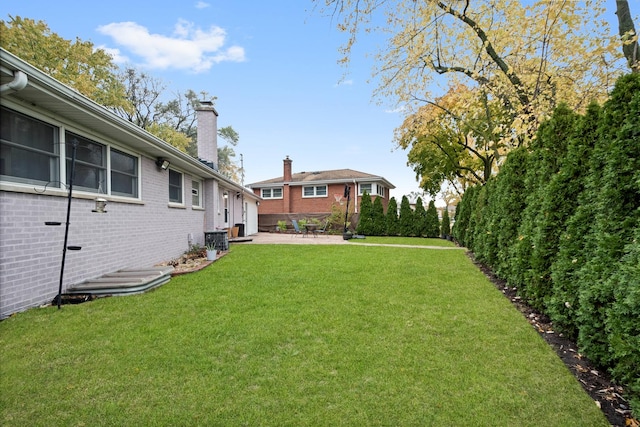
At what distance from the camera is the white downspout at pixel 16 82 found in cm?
327

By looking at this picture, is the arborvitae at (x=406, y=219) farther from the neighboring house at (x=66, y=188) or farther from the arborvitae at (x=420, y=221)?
the neighboring house at (x=66, y=188)

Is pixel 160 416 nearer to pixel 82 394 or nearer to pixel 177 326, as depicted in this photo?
pixel 82 394

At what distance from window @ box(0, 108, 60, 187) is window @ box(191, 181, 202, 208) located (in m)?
6.19

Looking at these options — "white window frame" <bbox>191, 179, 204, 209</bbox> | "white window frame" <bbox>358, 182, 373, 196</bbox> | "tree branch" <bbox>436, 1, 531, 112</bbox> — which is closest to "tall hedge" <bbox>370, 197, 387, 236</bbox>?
"white window frame" <bbox>358, 182, 373, 196</bbox>

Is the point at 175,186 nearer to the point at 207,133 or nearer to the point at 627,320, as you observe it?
the point at 207,133

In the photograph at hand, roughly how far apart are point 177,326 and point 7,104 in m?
3.51

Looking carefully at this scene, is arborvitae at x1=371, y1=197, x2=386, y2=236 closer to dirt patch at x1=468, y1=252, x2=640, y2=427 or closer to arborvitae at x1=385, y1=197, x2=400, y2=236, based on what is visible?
arborvitae at x1=385, y1=197, x2=400, y2=236

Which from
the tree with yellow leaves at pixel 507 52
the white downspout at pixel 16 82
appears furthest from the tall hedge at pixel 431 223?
the white downspout at pixel 16 82

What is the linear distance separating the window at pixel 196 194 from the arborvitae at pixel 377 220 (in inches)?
483

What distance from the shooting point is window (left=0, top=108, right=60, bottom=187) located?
3.86 m

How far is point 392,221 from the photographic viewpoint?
804 inches

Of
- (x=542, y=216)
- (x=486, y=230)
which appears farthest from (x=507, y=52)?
(x=542, y=216)

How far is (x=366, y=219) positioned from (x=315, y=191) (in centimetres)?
585

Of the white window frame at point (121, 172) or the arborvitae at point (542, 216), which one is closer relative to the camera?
the arborvitae at point (542, 216)
